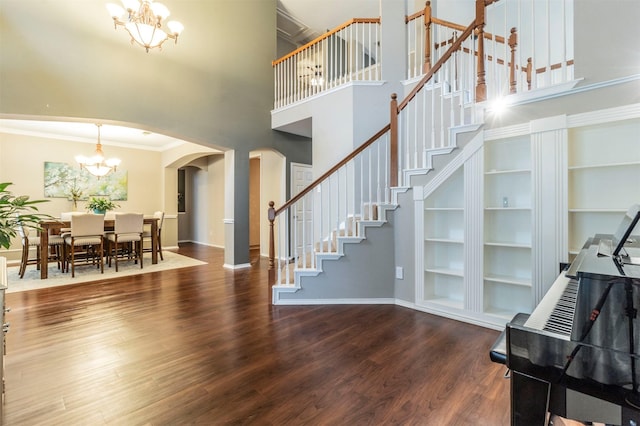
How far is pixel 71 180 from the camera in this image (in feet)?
20.8

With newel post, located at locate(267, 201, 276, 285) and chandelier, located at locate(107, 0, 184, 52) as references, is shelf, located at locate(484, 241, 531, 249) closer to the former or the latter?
newel post, located at locate(267, 201, 276, 285)

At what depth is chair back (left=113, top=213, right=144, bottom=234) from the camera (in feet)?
16.4

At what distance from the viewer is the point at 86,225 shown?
4.64 metres

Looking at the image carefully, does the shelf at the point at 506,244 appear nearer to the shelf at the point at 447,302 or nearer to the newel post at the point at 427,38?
the shelf at the point at 447,302

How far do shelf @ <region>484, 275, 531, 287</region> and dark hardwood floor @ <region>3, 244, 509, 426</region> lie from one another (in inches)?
18.4

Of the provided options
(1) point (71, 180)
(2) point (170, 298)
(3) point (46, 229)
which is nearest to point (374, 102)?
(2) point (170, 298)

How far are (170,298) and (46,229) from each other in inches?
109

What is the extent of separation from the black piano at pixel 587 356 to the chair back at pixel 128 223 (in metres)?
5.74

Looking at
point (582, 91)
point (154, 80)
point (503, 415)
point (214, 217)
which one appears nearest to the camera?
point (503, 415)

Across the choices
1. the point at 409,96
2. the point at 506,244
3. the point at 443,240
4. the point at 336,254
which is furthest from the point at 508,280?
the point at 409,96

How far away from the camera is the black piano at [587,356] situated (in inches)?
34.4

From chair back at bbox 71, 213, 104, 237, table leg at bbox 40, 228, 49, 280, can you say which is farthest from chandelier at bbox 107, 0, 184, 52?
table leg at bbox 40, 228, 49, 280

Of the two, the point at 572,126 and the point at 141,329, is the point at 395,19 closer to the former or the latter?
the point at 572,126

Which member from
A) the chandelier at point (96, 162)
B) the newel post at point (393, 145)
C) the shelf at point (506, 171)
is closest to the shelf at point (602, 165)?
the shelf at point (506, 171)
